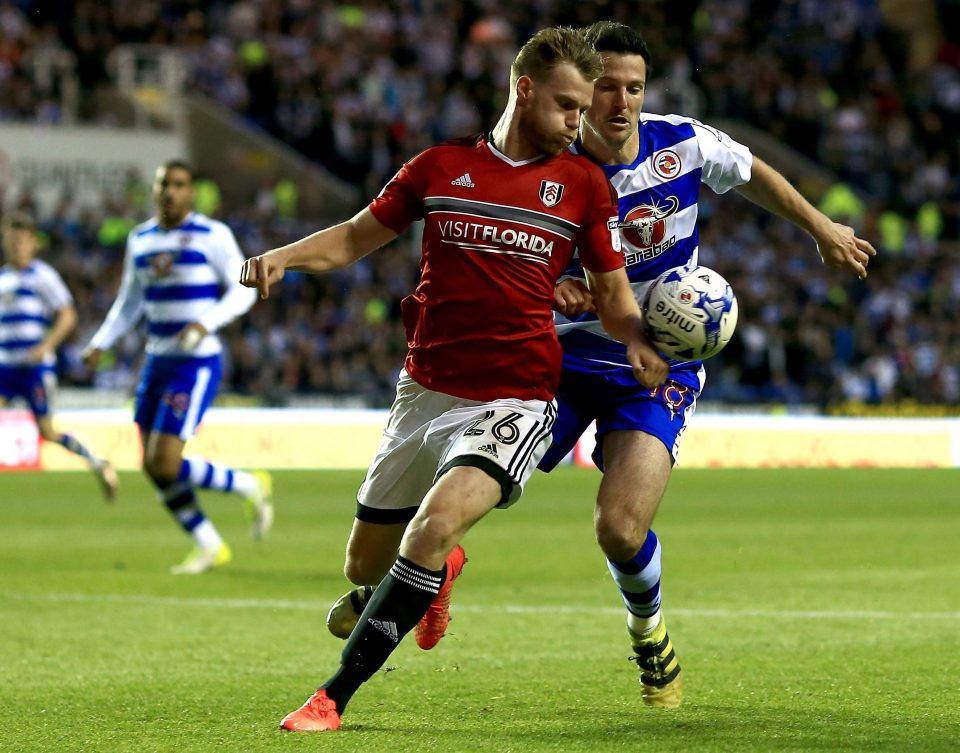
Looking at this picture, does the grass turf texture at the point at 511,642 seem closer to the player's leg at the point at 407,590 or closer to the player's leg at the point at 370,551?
the player's leg at the point at 407,590

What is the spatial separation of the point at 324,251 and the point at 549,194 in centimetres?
75

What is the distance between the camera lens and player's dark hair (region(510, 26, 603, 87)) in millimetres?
5512

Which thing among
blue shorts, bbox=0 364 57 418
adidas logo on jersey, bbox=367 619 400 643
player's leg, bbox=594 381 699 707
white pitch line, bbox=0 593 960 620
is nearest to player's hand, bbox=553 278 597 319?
player's leg, bbox=594 381 699 707

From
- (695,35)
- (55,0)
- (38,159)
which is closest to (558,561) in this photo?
(38,159)

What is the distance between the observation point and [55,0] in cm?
2788

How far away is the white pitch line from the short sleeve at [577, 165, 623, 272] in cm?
339

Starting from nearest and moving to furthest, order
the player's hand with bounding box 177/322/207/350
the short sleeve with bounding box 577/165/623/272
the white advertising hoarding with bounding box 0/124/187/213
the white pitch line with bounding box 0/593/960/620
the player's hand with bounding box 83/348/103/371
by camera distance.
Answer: the short sleeve with bounding box 577/165/623/272, the white pitch line with bounding box 0/593/960/620, the player's hand with bounding box 177/322/207/350, the player's hand with bounding box 83/348/103/371, the white advertising hoarding with bounding box 0/124/187/213

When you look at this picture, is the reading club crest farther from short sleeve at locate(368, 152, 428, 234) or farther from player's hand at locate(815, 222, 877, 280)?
player's hand at locate(815, 222, 877, 280)

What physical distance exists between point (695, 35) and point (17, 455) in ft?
59.2

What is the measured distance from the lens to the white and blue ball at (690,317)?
5656 millimetres

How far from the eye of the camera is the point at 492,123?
2839cm

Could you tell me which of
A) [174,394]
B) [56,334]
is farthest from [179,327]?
[56,334]

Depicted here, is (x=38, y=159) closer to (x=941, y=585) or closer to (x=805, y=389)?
(x=805, y=389)

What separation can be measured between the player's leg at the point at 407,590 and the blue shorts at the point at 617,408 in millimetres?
990
